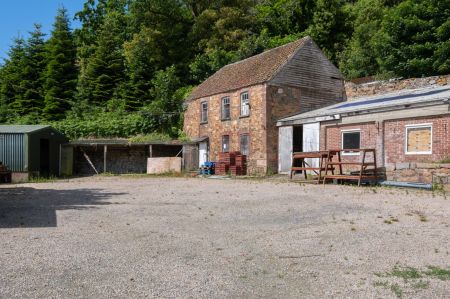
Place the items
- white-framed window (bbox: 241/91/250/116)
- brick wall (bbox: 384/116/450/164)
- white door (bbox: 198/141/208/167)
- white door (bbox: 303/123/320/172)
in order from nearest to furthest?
brick wall (bbox: 384/116/450/164) → white door (bbox: 303/123/320/172) → white-framed window (bbox: 241/91/250/116) → white door (bbox: 198/141/208/167)

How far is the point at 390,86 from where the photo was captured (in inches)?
1003

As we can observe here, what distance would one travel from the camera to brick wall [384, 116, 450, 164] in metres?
16.2

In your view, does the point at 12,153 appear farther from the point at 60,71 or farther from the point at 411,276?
the point at 411,276

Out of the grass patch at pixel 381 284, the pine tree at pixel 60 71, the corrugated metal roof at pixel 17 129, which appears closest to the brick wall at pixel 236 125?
the corrugated metal roof at pixel 17 129

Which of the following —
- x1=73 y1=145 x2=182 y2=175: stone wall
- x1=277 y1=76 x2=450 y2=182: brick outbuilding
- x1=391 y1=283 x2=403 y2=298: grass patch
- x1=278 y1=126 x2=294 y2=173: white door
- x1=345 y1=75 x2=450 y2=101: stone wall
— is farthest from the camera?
x1=73 y1=145 x2=182 y2=175: stone wall

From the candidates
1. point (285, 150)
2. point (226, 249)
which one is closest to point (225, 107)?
point (285, 150)

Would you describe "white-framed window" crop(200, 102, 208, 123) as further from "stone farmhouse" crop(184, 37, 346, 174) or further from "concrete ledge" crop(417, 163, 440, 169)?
"concrete ledge" crop(417, 163, 440, 169)

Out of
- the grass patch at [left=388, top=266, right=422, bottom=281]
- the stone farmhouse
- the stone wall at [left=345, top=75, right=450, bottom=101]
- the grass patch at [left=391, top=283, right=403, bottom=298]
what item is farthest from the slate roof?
the grass patch at [left=391, top=283, right=403, bottom=298]

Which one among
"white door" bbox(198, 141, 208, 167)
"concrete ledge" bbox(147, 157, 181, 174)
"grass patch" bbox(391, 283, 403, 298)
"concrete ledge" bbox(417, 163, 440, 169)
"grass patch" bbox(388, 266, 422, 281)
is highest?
"white door" bbox(198, 141, 208, 167)

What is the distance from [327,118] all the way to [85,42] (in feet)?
135

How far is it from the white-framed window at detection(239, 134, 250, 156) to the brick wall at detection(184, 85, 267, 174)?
25 cm

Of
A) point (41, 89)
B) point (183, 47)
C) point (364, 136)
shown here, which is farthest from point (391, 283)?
point (41, 89)

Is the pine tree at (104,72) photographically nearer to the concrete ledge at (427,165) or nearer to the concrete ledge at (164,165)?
the concrete ledge at (164,165)

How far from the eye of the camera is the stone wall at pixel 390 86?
2378 cm
